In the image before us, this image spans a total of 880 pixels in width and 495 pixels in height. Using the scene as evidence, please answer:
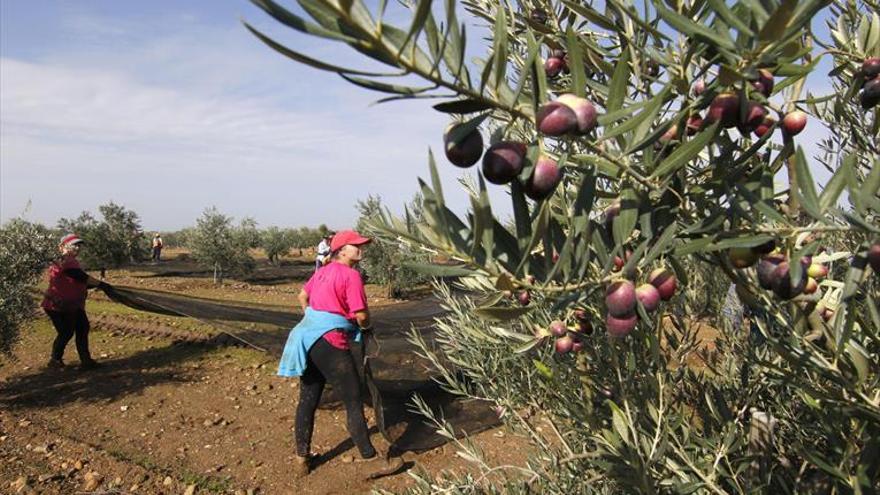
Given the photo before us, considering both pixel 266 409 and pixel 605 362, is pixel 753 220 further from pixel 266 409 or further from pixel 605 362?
pixel 266 409

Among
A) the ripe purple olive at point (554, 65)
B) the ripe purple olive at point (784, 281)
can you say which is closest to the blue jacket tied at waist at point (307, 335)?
the ripe purple olive at point (554, 65)

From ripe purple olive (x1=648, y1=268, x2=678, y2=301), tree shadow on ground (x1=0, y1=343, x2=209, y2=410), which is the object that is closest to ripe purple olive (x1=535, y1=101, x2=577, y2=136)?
ripe purple olive (x1=648, y1=268, x2=678, y2=301)

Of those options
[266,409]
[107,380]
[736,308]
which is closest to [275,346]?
[266,409]

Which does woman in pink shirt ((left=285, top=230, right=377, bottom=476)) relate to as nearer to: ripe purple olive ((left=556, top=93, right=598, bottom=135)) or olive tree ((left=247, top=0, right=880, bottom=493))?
olive tree ((left=247, top=0, right=880, bottom=493))

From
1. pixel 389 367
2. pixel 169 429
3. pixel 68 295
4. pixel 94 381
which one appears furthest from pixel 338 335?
pixel 68 295

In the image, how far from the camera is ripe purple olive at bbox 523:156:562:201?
0.70 metres

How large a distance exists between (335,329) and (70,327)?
5.02 metres

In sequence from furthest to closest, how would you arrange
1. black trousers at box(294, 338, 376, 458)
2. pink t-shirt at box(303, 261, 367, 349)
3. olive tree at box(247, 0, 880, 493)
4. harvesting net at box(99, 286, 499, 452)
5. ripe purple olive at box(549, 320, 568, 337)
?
harvesting net at box(99, 286, 499, 452) < black trousers at box(294, 338, 376, 458) < pink t-shirt at box(303, 261, 367, 349) < ripe purple olive at box(549, 320, 568, 337) < olive tree at box(247, 0, 880, 493)

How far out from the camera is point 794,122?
2.94 ft

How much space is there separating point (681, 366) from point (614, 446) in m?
0.54

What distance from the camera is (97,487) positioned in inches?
174

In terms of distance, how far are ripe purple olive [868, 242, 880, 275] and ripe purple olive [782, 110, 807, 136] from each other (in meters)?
0.26

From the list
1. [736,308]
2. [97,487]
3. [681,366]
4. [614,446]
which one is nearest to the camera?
[614,446]

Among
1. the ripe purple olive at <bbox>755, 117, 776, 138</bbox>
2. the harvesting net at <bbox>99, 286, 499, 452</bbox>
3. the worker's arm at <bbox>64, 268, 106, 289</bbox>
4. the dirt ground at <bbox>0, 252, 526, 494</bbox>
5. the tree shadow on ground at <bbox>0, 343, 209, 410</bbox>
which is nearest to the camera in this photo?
the ripe purple olive at <bbox>755, 117, 776, 138</bbox>
